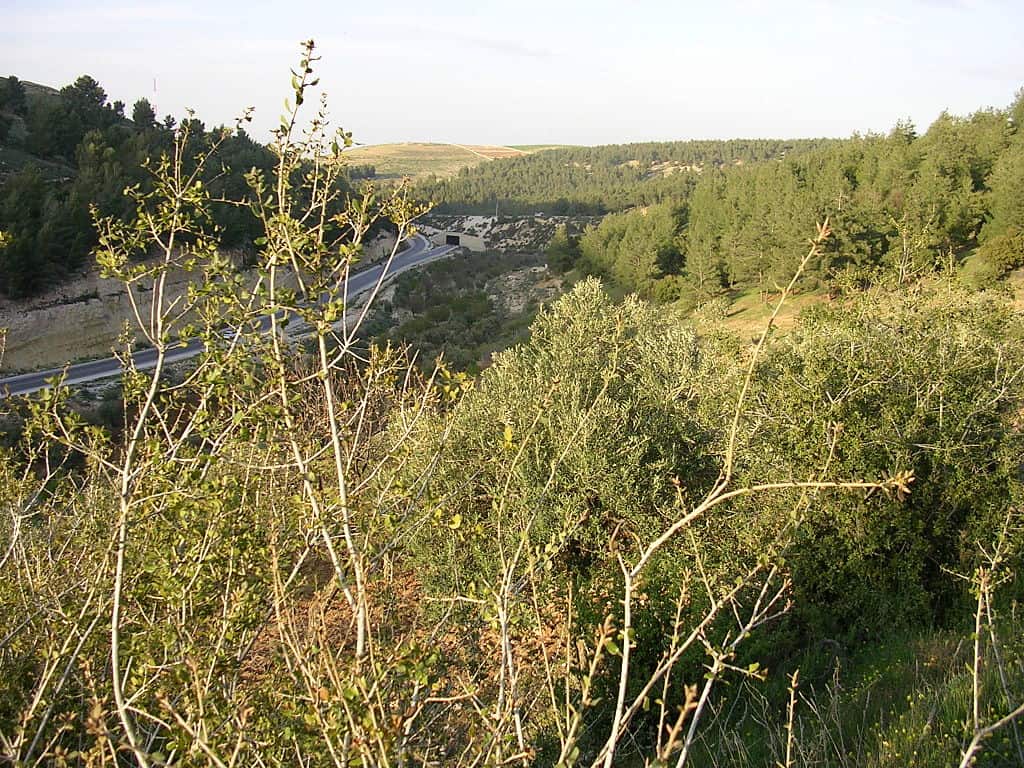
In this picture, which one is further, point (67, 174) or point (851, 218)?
point (67, 174)

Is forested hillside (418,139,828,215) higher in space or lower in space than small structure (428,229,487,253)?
higher

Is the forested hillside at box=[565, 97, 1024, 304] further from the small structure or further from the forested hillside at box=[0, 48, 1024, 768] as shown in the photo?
the small structure

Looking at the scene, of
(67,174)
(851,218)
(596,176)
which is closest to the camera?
(851,218)

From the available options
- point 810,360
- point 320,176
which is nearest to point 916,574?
point 810,360

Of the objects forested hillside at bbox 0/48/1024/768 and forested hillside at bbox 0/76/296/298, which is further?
forested hillside at bbox 0/76/296/298

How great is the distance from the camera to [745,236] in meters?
39.7

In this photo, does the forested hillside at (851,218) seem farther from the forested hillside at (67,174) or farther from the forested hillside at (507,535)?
the forested hillside at (67,174)

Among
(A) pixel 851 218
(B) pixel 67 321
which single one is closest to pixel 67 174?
(B) pixel 67 321

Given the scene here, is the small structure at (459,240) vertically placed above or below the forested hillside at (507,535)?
above

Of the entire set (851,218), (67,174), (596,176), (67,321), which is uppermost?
(596,176)

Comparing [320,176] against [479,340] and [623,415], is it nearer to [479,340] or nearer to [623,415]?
[623,415]

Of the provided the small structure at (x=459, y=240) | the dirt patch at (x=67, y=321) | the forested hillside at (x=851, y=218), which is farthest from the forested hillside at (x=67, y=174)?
the small structure at (x=459, y=240)

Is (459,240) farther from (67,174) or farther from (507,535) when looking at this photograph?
(507,535)

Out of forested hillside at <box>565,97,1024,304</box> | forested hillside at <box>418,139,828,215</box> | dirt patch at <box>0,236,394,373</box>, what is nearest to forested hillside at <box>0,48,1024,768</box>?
dirt patch at <box>0,236,394,373</box>
